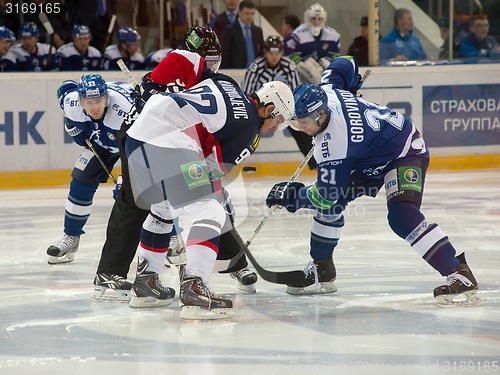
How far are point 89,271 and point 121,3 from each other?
4265mm

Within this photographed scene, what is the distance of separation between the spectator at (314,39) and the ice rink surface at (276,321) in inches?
117

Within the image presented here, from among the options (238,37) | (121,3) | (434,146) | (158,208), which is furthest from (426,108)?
(158,208)

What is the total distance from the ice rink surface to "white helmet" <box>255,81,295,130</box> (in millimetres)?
797

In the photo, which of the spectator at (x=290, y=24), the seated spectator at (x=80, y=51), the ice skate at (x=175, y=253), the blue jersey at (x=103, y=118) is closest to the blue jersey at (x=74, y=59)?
the seated spectator at (x=80, y=51)

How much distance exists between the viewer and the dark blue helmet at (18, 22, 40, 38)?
8.22 metres

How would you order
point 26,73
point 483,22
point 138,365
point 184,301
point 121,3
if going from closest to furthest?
point 138,365
point 184,301
point 26,73
point 121,3
point 483,22

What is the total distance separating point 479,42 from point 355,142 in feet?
18.6

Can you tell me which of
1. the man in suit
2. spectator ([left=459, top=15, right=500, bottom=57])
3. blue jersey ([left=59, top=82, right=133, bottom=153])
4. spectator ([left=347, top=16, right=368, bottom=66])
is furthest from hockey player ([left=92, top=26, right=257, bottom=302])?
spectator ([left=459, top=15, right=500, bottom=57])

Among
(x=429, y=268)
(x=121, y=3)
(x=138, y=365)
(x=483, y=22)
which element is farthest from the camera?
(x=483, y=22)

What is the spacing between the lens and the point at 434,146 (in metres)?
8.90

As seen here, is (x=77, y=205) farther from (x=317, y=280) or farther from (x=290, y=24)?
(x=290, y=24)

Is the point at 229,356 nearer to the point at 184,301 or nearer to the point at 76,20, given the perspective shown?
the point at 184,301

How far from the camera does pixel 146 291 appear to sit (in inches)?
161

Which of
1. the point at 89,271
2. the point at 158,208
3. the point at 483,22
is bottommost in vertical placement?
the point at 89,271
